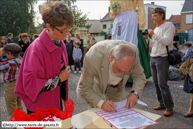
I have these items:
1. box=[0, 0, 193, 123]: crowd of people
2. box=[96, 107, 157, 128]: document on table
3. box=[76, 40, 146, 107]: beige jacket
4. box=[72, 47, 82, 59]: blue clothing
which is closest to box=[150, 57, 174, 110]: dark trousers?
box=[0, 0, 193, 123]: crowd of people

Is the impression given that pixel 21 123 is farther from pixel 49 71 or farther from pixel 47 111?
pixel 49 71

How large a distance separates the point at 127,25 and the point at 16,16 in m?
25.2

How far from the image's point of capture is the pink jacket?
60.7 inches

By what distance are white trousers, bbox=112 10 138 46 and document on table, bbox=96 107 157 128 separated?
3.40 m

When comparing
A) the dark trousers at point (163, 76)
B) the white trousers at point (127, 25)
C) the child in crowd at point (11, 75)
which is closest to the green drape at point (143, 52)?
the white trousers at point (127, 25)

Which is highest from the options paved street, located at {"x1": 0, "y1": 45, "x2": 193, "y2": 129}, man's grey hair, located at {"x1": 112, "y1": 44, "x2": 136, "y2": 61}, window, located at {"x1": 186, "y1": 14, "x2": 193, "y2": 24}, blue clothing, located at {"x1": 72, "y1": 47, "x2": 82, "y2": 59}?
window, located at {"x1": 186, "y1": 14, "x2": 193, "y2": 24}

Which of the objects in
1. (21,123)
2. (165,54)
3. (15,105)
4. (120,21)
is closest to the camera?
(21,123)

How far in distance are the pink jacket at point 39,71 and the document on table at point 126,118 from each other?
560 mm

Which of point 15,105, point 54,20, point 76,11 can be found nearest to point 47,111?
point 54,20

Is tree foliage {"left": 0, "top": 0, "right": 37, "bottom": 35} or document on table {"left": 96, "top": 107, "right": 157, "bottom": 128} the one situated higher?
tree foliage {"left": 0, "top": 0, "right": 37, "bottom": 35}

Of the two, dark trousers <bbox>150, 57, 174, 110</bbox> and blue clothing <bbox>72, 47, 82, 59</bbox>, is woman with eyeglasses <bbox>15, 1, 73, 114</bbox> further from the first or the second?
blue clothing <bbox>72, 47, 82, 59</bbox>

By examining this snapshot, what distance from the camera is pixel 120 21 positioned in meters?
4.87

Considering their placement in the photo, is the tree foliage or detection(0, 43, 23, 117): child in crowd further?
the tree foliage

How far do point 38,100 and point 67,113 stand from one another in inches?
21.6
